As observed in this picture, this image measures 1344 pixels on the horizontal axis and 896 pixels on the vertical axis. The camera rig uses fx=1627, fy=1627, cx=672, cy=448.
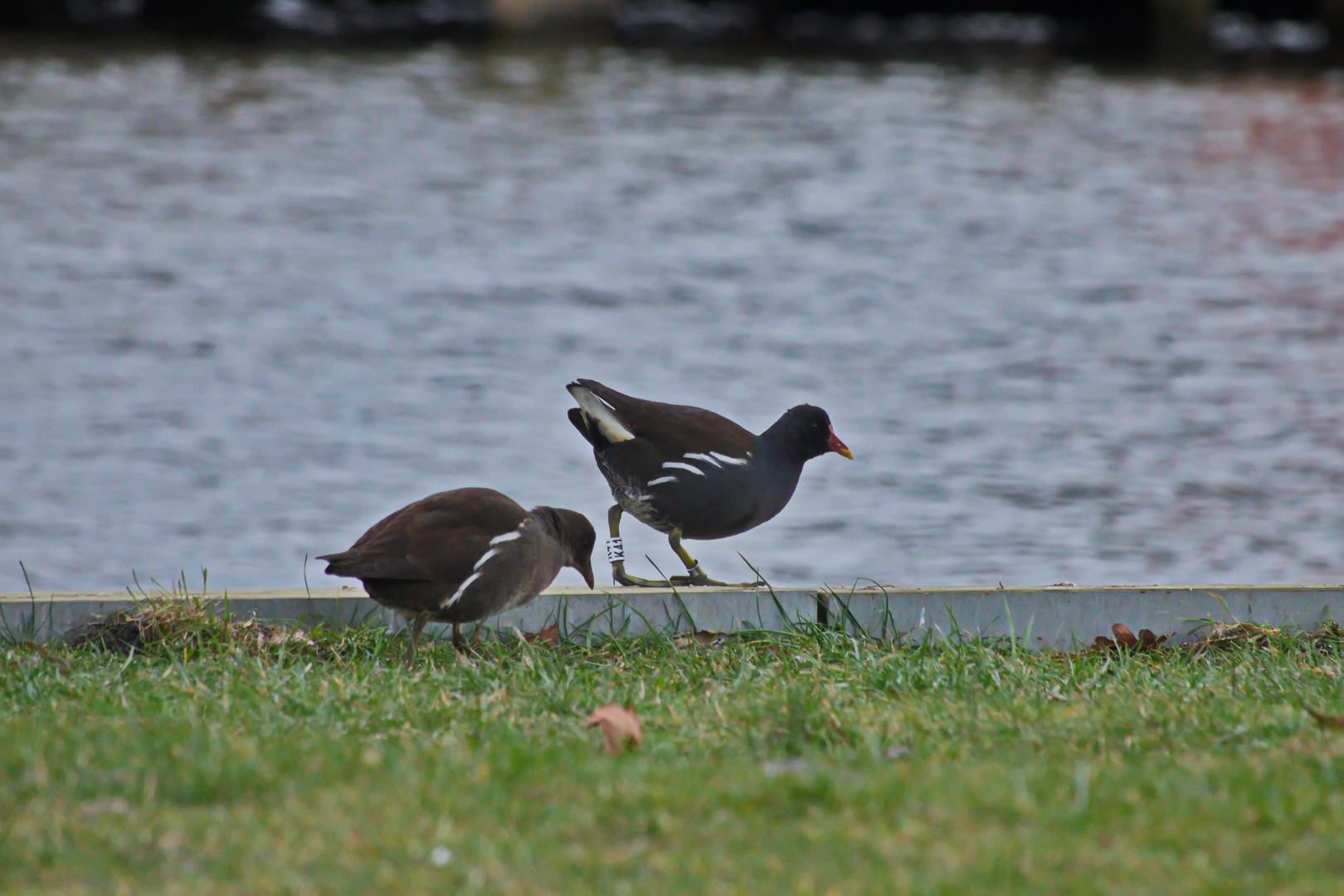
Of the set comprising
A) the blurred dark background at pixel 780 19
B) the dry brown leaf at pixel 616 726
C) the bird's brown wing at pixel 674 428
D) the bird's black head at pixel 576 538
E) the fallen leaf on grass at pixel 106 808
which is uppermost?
the blurred dark background at pixel 780 19

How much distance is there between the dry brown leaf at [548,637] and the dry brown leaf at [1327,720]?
2.69 metres

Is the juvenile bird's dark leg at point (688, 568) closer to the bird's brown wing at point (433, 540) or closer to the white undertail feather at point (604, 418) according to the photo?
the white undertail feather at point (604, 418)

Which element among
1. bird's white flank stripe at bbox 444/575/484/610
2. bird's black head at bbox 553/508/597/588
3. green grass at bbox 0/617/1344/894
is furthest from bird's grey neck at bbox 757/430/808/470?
bird's white flank stripe at bbox 444/575/484/610

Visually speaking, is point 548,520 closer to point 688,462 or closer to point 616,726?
point 688,462

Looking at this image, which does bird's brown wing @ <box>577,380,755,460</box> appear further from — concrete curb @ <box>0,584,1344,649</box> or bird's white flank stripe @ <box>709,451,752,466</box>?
concrete curb @ <box>0,584,1344,649</box>

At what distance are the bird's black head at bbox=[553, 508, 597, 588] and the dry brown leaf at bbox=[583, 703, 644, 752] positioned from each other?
5.19 feet

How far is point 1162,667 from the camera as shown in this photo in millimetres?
5652

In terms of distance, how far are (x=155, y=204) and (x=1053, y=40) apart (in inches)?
1252

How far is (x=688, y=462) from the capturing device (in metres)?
6.55

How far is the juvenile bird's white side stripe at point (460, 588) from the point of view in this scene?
5.51 meters

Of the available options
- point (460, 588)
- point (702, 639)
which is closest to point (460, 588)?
point (460, 588)

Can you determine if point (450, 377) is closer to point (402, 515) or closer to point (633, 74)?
point (402, 515)

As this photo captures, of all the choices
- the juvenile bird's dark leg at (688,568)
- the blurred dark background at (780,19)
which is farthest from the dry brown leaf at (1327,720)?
the blurred dark background at (780,19)

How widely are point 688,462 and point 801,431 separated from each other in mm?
598
